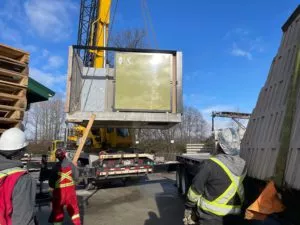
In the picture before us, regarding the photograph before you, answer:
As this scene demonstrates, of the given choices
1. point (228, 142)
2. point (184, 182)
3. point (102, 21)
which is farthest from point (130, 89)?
point (102, 21)

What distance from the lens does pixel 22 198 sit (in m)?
2.75

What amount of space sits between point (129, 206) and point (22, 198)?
23.9 ft

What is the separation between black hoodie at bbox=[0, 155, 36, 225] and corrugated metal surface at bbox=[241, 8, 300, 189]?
228 cm

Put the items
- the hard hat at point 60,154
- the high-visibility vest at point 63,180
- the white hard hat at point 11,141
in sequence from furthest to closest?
the hard hat at point 60,154
the high-visibility vest at point 63,180
the white hard hat at point 11,141

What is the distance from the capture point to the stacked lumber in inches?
192

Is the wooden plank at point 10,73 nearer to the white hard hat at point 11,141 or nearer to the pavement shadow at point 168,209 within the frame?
the white hard hat at point 11,141

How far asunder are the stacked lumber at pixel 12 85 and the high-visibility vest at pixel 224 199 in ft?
9.14

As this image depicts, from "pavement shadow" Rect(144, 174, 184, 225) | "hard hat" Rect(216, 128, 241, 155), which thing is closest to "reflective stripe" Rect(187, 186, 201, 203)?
"hard hat" Rect(216, 128, 241, 155)

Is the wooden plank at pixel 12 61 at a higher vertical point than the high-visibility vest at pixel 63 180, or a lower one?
higher

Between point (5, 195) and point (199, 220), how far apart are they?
2.12 m

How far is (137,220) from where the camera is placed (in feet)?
26.5

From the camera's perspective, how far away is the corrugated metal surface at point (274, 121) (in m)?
3.40

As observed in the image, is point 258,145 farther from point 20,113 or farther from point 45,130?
point 45,130

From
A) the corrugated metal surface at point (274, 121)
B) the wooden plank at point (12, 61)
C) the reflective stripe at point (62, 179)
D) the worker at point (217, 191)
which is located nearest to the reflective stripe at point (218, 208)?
the worker at point (217, 191)
